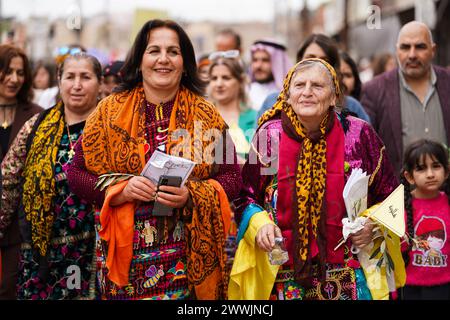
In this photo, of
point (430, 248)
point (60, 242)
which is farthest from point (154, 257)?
point (430, 248)

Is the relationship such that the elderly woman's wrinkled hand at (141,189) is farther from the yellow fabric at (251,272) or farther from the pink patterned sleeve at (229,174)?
the yellow fabric at (251,272)

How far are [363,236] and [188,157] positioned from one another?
110 cm

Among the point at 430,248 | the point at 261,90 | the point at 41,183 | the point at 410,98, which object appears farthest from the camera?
the point at 261,90

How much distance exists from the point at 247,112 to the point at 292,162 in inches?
116

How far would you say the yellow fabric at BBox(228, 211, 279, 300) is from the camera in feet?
13.2

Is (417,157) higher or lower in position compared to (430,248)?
higher

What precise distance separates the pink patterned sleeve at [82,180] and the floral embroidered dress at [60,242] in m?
0.62

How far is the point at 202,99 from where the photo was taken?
443cm

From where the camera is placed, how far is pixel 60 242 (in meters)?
4.96

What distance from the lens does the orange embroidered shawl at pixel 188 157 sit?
4.12m

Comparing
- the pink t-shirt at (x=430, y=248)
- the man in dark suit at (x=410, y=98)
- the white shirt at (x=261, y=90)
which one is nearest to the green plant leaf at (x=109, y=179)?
the pink t-shirt at (x=430, y=248)

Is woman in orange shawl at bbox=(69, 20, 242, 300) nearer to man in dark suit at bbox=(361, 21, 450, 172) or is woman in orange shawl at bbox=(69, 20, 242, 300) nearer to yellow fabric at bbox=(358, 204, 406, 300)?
yellow fabric at bbox=(358, 204, 406, 300)

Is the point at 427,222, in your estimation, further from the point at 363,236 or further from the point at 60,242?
the point at 60,242
